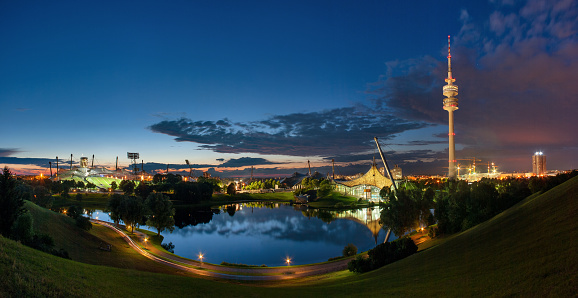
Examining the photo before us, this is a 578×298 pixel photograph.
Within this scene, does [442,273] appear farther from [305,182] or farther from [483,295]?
[305,182]

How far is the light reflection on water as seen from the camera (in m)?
45.7

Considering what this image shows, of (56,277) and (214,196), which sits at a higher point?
(56,277)

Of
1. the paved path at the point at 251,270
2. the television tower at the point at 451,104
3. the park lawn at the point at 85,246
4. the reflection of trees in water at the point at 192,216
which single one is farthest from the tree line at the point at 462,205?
the television tower at the point at 451,104

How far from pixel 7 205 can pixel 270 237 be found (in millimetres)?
42596

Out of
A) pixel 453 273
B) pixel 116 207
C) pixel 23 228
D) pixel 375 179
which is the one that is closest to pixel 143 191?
pixel 116 207

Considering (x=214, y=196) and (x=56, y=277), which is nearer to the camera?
(x=56, y=277)

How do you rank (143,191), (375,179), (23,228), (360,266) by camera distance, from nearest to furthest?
(23,228)
(360,266)
(143,191)
(375,179)

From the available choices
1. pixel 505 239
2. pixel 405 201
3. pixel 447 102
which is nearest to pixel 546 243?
pixel 505 239

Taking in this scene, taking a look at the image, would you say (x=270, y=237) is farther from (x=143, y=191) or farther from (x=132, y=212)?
(x=143, y=191)

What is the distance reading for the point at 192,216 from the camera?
8575 centimetres

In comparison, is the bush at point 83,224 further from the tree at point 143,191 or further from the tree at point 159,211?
the tree at point 143,191

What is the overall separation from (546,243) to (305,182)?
14192 cm

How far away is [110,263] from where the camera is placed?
28562 millimetres

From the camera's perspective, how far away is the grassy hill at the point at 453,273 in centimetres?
1026
